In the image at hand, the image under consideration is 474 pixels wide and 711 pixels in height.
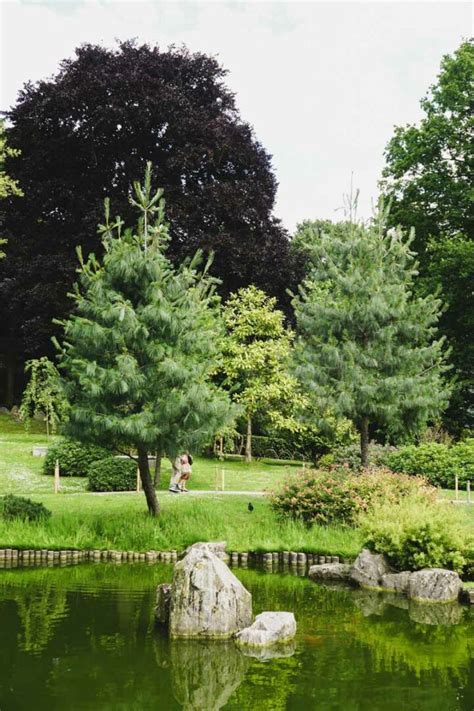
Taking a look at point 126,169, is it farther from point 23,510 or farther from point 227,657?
point 227,657

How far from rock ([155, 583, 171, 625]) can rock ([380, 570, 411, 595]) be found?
486 centimetres

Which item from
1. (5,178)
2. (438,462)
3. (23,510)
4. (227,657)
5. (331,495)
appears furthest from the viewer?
(5,178)

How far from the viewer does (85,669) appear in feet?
31.8

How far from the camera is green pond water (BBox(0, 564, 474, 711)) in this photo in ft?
29.1

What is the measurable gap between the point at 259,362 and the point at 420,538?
55.8ft

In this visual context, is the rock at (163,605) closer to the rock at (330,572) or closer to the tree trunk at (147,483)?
the rock at (330,572)

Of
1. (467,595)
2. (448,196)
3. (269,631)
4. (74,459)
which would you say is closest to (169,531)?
(467,595)

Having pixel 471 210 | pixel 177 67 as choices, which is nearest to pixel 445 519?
pixel 471 210

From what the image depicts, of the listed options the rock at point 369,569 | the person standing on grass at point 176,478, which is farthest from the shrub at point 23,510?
the rock at point 369,569

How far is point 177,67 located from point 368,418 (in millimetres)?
20539

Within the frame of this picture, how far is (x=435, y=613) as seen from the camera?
13.2 metres

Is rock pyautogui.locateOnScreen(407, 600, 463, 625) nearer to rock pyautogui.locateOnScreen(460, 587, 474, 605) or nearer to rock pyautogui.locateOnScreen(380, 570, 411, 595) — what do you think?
rock pyautogui.locateOnScreen(460, 587, 474, 605)

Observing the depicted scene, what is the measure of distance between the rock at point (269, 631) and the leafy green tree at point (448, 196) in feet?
81.0

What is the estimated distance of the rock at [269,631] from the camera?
11.0m
